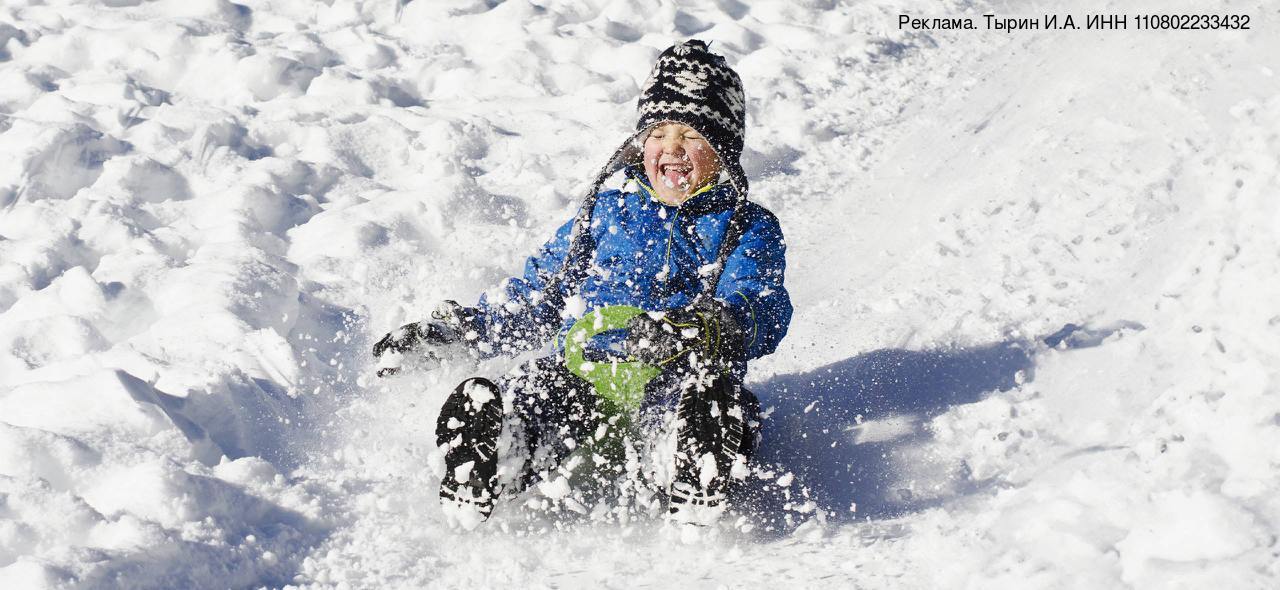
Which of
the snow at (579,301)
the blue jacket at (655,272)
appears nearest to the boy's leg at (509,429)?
the snow at (579,301)

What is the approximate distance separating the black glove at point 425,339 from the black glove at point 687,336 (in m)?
0.66

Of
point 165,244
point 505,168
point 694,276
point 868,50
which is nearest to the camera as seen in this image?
point 694,276

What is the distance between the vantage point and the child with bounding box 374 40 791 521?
251 centimetres

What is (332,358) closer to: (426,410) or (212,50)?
(426,410)

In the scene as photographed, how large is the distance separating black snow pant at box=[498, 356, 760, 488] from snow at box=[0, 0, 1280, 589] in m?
0.17

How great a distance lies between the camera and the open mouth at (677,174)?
3131 mm

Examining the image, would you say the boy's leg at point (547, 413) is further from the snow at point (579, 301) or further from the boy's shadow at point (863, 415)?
the boy's shadow at point (863, 415)

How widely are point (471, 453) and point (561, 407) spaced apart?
38cm

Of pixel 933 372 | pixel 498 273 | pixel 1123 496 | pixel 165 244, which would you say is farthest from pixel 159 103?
pixel 1123 496

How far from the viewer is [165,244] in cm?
437

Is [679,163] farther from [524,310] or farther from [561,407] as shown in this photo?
[561,407]

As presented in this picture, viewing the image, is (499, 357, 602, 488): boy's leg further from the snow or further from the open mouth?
the open mouth

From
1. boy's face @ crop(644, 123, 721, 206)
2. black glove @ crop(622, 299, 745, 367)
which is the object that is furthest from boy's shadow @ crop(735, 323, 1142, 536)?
boy's face @ crop(644, 123, 721, 206)

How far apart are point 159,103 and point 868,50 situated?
4.22 meters
